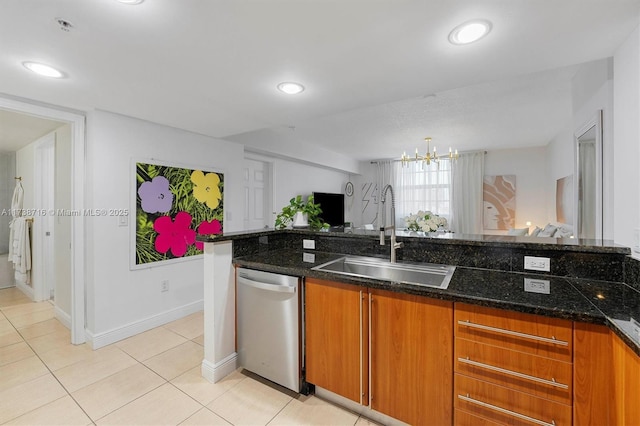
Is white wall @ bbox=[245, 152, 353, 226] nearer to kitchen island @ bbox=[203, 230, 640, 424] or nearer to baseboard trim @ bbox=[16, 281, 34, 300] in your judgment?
kitchen island @ bbox=[203, 230, 640, 424]

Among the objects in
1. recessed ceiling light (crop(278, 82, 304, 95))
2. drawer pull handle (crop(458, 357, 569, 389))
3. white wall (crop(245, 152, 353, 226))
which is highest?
recessed ceiling light (crop(278, 82, 304, 95))

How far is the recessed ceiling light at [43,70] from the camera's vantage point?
65.9 inches

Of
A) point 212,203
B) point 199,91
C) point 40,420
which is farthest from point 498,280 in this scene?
point 212,203

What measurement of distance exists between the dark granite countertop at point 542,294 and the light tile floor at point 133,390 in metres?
0.85

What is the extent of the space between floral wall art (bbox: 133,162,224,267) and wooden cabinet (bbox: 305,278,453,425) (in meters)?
2.06

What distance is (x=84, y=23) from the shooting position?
1302mm

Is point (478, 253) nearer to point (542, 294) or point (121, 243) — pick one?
point (542, 294)

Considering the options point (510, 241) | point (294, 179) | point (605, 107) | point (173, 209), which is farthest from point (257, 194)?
point (605, 107)

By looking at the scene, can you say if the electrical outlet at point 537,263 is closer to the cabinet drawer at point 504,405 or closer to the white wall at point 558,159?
the cabinet drawer at point 504,405

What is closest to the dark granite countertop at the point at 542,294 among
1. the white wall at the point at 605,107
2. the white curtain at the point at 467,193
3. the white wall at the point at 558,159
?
the white wall at the point at 605,107

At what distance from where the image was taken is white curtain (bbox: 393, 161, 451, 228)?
6.41 metres

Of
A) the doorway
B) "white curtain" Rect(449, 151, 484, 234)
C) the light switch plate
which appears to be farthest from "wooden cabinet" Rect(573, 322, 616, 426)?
"white curtain" Rect(449, 151, 484, 234)

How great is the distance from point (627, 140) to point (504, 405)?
149 cm

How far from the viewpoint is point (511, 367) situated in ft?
3.82
